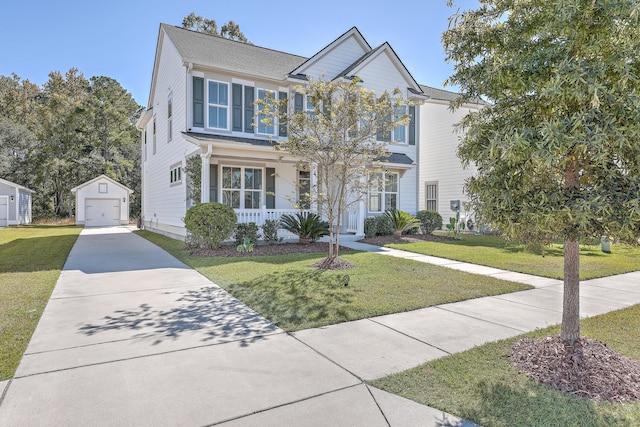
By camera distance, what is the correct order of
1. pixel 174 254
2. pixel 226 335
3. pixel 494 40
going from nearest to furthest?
pixel 494 40 < pixel 226 335 < pixel 174 254

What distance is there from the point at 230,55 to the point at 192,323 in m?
12.3

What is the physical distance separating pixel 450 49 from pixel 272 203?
37.1 feet

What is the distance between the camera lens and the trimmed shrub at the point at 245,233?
11.8 meters

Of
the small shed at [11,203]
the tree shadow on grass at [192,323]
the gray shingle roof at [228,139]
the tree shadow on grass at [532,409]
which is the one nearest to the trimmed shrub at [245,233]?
the gray shingle roof at [228,139]

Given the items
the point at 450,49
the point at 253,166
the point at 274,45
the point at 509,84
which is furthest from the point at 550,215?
the point at 274,45

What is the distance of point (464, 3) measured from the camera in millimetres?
3939

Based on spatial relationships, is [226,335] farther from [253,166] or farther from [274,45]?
[274,45]

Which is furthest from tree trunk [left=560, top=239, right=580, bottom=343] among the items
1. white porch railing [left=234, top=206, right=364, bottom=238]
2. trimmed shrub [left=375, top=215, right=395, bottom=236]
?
trimmed shrub [left=375, top=215, right=395, bottom=236]

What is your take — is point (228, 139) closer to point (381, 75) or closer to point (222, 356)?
point (381, 75)

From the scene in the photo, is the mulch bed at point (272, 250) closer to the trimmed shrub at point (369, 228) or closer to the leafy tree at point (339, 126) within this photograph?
the trimmed shrub at point (369, 228)

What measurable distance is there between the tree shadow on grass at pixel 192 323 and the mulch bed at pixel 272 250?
4754mm

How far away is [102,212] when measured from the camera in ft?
91.9

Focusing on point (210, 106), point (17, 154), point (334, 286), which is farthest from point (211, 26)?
point (334, 286)

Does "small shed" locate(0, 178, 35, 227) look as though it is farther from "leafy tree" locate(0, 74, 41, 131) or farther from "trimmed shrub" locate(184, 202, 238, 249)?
"trimmed shrub" locate(184, 202, 238, 249)
